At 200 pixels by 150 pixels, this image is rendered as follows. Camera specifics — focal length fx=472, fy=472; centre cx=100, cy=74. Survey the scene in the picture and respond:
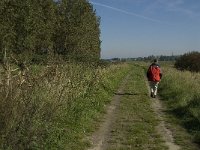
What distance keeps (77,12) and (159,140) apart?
43.0 meters

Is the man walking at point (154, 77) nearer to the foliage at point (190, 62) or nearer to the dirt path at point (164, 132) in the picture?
the dirt path at point (164, 132)

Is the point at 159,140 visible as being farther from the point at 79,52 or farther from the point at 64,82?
the point at 79,52

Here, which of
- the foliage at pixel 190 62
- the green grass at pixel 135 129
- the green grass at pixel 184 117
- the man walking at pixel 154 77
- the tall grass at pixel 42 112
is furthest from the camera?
the foliage at pixel 190 62

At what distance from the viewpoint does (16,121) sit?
9008mm

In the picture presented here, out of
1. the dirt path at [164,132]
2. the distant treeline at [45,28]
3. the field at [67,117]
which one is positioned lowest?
the dirt path at [164,132]

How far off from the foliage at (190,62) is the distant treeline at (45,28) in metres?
16.7

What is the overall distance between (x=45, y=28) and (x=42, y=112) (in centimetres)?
3257

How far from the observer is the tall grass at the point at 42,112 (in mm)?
8938

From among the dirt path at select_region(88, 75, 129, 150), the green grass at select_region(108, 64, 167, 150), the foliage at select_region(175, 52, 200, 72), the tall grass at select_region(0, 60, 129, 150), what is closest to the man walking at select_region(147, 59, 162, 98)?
the green grass at select_region(108, 64, 167, 150)

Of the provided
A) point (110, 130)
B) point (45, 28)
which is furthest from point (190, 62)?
point (110, 130)

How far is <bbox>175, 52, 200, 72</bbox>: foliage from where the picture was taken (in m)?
72.2

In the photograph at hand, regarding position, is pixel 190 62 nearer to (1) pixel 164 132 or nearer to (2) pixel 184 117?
(2) pixel 184 117

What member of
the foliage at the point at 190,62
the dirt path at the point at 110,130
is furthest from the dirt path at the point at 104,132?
the foliage at the point at 190,62

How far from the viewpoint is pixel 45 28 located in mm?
42375
